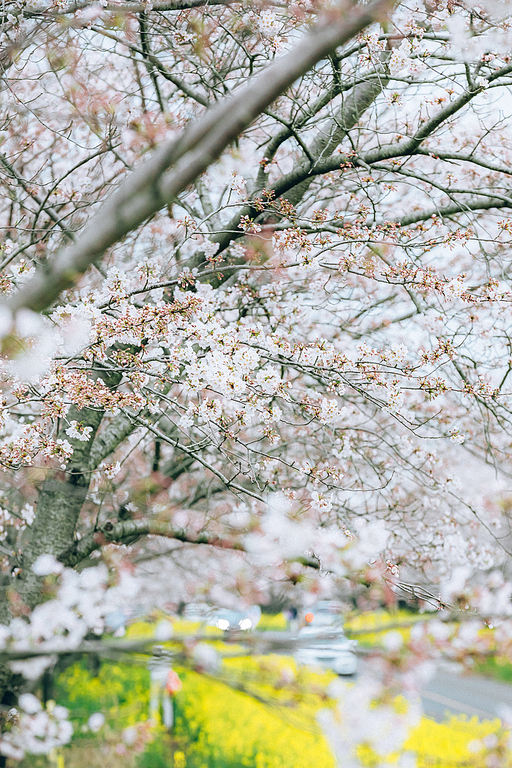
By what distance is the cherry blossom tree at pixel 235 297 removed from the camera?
1.93 m

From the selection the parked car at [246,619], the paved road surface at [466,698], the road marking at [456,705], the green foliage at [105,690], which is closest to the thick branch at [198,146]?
the parked car at [246,619]

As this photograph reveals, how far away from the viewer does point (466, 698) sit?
50.5 ft

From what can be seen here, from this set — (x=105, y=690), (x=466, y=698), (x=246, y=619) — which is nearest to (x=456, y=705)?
(x=466, y=698)

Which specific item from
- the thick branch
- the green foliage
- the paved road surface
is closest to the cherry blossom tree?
the thick branch

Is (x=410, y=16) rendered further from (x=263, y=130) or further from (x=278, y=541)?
(x=278, y=541)

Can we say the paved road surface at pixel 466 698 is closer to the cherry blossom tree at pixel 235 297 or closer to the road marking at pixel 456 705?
the road marking at pixel 456 705

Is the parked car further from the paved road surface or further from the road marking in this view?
the road marking

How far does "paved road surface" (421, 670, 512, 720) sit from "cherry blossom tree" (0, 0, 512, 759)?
9.39m

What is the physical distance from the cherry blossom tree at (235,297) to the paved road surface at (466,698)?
9394mm

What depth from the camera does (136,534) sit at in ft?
16.1

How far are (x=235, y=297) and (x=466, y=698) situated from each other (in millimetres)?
14757

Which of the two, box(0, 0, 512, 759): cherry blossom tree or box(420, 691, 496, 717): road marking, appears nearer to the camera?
box(0, 0, 512, 759): cherry blossom tree

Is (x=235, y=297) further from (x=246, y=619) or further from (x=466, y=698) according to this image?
(x=466, y=698)

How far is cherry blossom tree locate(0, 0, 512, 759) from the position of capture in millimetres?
1934
